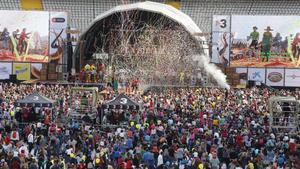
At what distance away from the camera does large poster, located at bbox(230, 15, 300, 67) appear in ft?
137

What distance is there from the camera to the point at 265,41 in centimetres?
4200

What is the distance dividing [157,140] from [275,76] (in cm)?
A: 2024

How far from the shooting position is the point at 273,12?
157 feet

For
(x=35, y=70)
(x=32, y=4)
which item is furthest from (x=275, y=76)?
(x=32, y=4)

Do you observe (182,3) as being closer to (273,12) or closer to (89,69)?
(273,12)

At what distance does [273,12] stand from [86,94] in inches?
848

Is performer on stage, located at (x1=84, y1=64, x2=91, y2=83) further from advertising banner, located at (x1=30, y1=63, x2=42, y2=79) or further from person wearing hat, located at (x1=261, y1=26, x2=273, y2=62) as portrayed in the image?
person wearing hat, located at (x1=261, y1=26, x2=273, y2=62)

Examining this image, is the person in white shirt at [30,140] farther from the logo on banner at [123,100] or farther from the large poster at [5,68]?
the large poster at [5,68]

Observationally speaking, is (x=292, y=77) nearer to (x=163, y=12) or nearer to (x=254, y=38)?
(x=254, y=38)

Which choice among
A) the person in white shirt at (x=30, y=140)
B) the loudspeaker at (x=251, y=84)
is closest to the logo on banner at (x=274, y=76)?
the loudspeaker at (x=251, y=84)

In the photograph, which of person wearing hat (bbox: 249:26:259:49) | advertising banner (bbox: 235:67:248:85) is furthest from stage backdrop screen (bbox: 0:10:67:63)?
person wearing hat (bbox: 249:26:259:49)

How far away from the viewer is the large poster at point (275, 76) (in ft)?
137

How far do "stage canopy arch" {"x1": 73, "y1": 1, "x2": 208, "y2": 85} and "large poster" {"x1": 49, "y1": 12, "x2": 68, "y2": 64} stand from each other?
1.04m

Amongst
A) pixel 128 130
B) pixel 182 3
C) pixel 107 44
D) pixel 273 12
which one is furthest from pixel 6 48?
pixel 128 130
